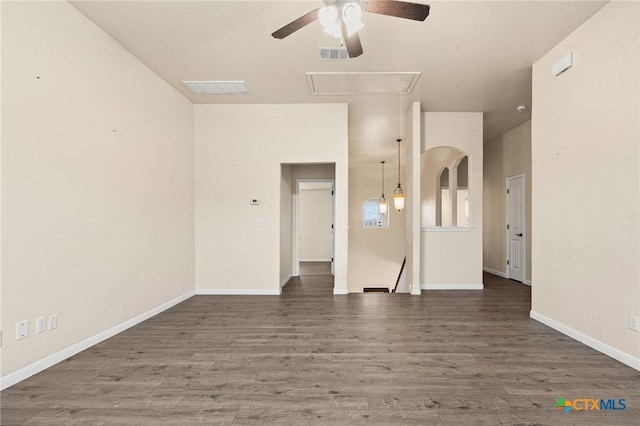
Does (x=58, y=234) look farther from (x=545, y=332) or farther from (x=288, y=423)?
(x=545, y=332)

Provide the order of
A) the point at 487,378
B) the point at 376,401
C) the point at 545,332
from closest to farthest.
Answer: the point at 376,401 < the point at 487,378 < the point at 545,332

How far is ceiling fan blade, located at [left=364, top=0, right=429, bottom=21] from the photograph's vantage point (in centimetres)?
193

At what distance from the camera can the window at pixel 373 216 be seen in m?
9.64

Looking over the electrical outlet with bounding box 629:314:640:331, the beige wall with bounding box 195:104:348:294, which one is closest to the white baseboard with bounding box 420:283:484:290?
the beige wall with bounding box 195:104:348:294

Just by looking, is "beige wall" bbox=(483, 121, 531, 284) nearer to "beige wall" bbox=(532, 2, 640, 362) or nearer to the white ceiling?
the white ceiling

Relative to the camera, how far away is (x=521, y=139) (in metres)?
5.74

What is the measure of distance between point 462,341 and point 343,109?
3560mm

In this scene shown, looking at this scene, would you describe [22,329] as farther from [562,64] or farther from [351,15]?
[562,64]

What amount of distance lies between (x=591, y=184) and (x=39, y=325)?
4849mm

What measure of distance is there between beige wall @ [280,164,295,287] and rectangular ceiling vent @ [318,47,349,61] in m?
2.18

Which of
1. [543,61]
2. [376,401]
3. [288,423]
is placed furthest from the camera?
[543,61]

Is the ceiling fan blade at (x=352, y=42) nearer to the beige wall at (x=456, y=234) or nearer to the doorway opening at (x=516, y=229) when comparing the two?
the beige wall at (x=456, y=234)

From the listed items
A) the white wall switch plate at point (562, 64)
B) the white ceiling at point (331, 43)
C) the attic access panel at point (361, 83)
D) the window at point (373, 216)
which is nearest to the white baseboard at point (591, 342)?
the white wall switch plate at point (562, 64)

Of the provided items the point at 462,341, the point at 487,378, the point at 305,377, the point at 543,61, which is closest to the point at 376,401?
the point at 305,377
